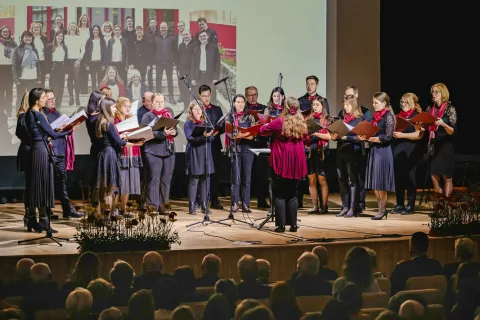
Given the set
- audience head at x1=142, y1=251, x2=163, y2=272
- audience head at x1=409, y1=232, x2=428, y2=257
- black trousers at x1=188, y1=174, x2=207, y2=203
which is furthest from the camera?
black trousers at x1=188, y1=174, x2=207, y2=203

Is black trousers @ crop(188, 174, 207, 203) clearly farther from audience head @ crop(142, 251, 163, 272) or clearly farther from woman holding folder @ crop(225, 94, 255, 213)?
audience head @ crop(142, 251, 163, 272)

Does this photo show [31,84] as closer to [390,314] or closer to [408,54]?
[408,54]

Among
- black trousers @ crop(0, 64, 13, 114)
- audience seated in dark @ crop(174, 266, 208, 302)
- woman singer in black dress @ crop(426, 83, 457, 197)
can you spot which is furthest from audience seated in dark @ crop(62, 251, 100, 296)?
black trousers @ crop(0, 64, 13, 114)

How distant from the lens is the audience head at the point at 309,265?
189 inches

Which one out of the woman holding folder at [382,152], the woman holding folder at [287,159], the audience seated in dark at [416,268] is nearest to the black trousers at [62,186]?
the woman holding folder at [287,159]

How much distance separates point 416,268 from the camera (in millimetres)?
5133

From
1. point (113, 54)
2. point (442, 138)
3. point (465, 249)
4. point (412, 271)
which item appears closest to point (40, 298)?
point (412, 271)

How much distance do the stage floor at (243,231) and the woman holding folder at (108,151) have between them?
20.5 inches

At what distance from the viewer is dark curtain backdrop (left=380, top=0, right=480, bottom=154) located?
12.3 metres

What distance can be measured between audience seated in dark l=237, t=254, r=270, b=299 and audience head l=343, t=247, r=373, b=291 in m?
0.47

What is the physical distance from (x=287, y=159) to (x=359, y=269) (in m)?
3.13

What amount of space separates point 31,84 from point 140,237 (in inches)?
181

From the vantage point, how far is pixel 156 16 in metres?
11.0

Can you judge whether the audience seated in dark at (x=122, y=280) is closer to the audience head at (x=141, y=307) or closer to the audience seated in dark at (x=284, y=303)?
the audience head at (x=141, y=307)
